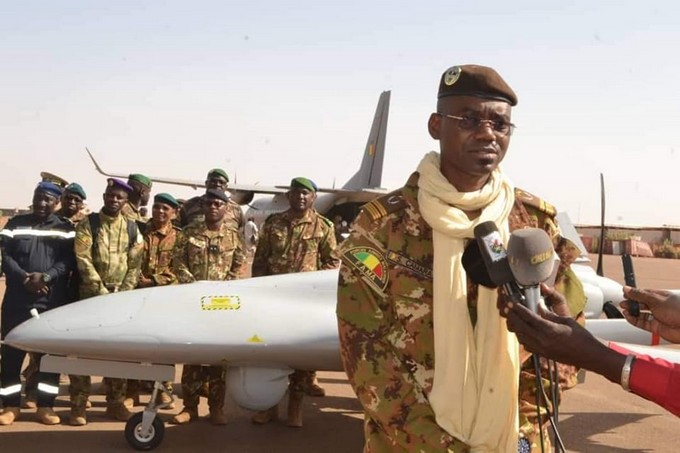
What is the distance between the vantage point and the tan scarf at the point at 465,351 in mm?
2092

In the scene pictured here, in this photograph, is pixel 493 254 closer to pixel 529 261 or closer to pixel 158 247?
pixel 529 261

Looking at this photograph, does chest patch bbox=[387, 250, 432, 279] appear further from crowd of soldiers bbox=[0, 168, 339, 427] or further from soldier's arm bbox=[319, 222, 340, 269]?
soldier's arm bbox=[319, 222, 340, 269]

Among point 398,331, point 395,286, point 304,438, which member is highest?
point 395,286

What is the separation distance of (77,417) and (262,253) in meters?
2.30

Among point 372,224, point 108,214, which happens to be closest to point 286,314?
point 108,214

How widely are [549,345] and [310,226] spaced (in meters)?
5.18

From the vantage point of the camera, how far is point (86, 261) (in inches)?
240

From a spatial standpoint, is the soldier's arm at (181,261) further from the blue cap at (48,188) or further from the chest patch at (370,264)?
the chest patch at (370,264)

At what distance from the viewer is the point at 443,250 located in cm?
220

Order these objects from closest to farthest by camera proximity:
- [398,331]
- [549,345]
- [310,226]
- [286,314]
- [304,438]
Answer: [549,345], [398,331], [286,314], [304,438], [310,226]

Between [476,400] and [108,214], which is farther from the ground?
[108,214]

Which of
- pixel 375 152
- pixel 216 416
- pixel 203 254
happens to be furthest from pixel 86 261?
pixel 375 152

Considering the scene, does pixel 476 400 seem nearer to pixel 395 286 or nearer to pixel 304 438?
pixel 395 286

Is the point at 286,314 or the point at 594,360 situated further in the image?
the point at 286,314
